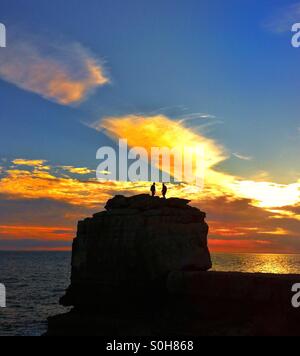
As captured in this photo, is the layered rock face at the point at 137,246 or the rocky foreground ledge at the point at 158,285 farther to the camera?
the layered rock face at the point at 137,246

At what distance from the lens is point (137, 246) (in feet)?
118

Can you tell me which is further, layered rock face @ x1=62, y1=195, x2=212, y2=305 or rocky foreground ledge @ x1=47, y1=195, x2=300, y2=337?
layered rock face @ x1=62, y1=195, x2=212, y2=305

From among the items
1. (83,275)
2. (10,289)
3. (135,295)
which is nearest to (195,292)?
(135,295)

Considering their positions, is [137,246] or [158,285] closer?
[158,285]

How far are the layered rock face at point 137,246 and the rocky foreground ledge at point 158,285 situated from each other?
73 mm

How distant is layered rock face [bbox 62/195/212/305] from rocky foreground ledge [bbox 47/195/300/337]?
0.07m

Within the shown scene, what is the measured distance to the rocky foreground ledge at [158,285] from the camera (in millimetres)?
31078

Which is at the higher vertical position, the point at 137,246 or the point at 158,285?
the point at 137,246

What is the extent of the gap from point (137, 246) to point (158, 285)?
3226mm

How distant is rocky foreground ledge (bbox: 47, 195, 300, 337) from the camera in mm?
31078

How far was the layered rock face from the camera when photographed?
35625mm
